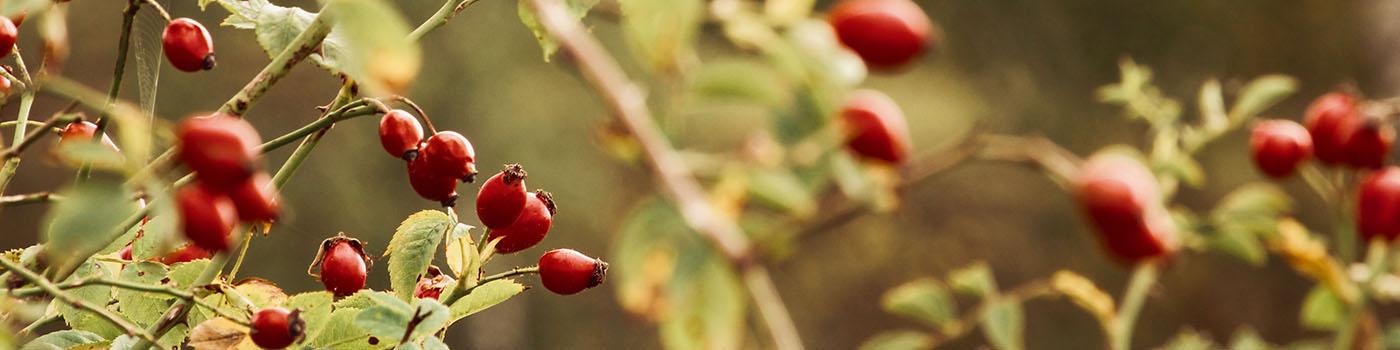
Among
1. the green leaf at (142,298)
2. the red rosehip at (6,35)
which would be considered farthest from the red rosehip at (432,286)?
the red rosehip at (6,35)

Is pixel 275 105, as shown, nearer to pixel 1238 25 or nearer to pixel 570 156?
pixel 570 156

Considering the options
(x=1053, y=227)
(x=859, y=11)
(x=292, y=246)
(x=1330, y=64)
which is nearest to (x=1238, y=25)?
(x=1330, y=64)

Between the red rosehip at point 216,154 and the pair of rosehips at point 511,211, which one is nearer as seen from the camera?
the red rosehip at point 216,154

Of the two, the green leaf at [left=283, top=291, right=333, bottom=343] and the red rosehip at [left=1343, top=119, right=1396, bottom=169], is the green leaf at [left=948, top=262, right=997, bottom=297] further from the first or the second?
the green leaf at [left=283, top=291, right=333, bottom=343]

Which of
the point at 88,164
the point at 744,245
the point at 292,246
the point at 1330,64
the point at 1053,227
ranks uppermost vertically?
the point at 1330,64

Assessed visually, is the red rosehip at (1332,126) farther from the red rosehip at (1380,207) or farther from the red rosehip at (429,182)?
the red rosehip at (429,182)
